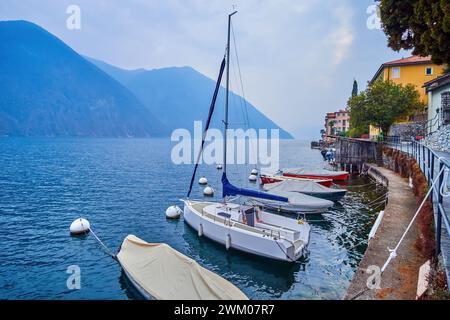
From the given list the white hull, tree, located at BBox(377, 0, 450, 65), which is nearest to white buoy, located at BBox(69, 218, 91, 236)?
the white hull

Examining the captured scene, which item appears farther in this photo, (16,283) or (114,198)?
(114,198)

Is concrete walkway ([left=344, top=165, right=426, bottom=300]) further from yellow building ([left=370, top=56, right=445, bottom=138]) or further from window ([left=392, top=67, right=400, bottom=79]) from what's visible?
window ([left=392, top=67, right=400, bottom=79])

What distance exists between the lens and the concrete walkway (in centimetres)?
848

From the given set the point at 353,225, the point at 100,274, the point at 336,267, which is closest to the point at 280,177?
the point at 353,225

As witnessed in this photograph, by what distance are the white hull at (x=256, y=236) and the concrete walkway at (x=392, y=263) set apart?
3.72 m

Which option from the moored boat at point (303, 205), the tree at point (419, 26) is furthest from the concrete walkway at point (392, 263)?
the tree at point (419, 26)

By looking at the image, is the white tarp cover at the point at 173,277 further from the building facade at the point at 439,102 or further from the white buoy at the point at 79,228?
the building facade at the point at 439,102

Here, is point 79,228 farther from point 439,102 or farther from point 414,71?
point 414,71

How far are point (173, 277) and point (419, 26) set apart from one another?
1540 centimetres

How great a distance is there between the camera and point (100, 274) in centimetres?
1420

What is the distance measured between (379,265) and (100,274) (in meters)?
12.1

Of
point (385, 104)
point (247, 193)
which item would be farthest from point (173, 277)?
point (385, 104)
